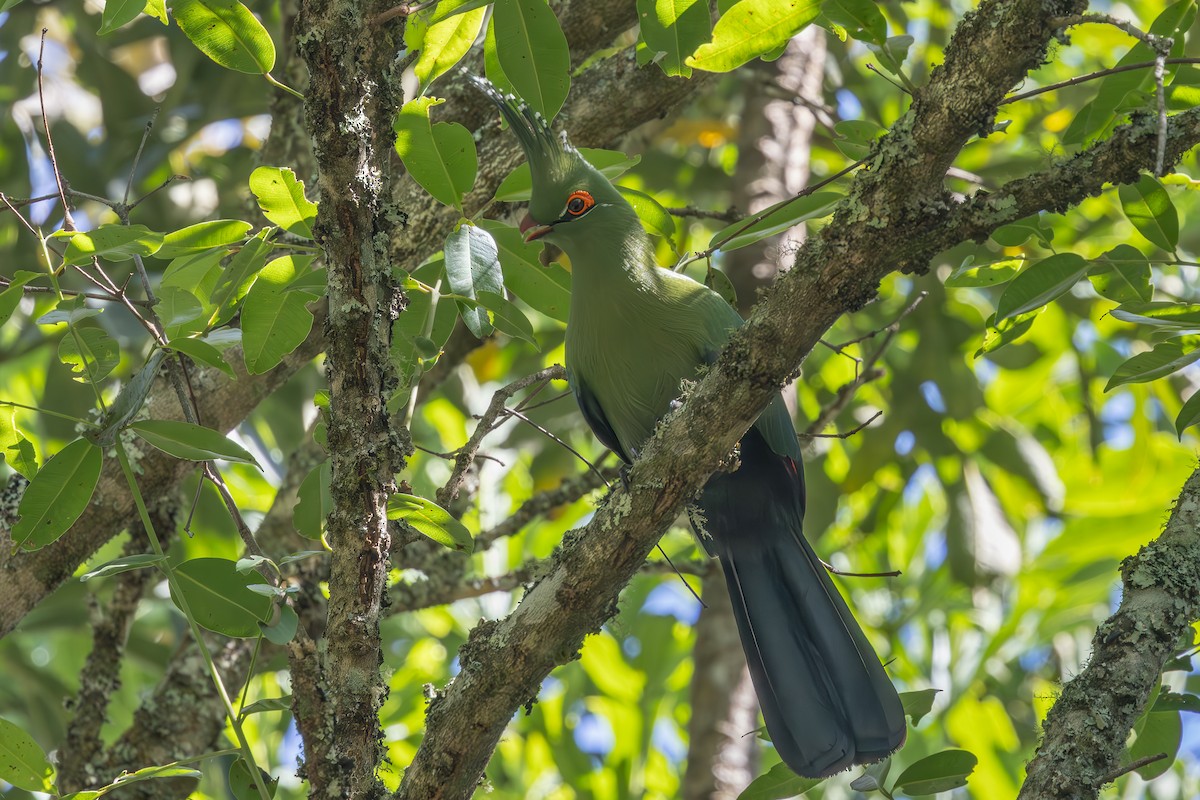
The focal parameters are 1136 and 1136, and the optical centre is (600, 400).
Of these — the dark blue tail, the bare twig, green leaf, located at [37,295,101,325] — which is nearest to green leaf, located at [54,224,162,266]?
green leaf, located at [37,295,101,325]

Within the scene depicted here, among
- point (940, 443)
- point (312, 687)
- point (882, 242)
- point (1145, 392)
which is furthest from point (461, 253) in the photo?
point (1145, 392)

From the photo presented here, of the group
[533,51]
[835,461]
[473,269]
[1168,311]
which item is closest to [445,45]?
[533,51]

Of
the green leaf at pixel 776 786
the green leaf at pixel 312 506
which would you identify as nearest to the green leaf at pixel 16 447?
the green leaf at pixel 312 506

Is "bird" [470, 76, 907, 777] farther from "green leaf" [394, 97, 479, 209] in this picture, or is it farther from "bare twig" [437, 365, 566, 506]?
"bare twig" [437, 365, 566, 506]

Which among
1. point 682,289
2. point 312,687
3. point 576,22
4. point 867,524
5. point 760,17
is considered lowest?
point 312,687

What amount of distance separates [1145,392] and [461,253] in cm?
371

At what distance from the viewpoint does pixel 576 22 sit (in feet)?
10.6

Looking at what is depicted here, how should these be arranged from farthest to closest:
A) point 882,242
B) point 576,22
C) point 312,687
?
point 576,22 < point 312,687 < point 882,242

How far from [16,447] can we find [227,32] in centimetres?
88

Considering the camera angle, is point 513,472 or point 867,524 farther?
point 513,472

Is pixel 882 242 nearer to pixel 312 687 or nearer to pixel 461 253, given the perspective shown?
pixel 461 253

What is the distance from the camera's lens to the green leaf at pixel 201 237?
2.12 metres

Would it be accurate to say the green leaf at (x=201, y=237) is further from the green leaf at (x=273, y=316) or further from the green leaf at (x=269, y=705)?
the green leaf at (x=269, y=705)

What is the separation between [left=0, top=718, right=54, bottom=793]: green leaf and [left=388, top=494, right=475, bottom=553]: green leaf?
30.2 inches
